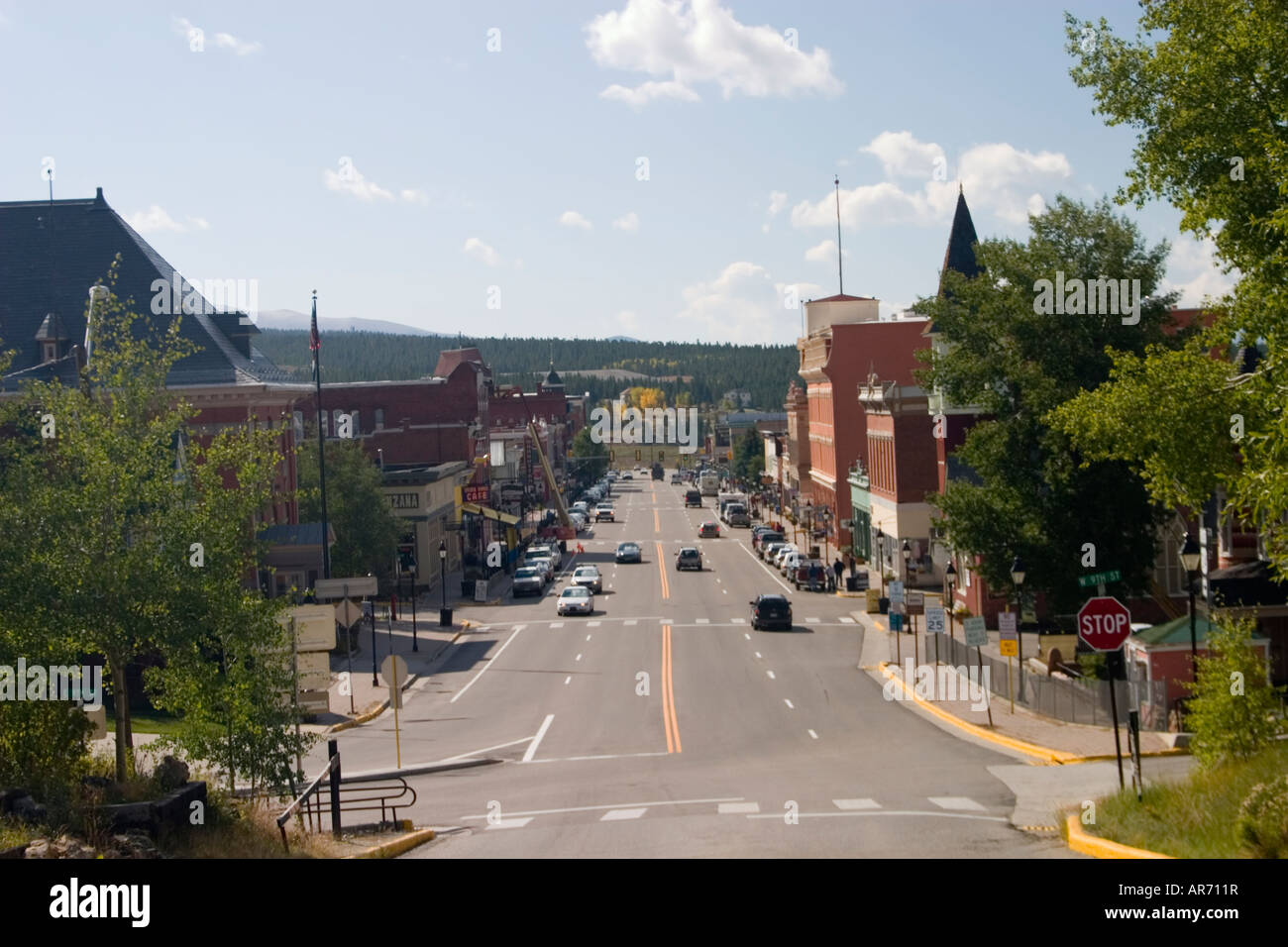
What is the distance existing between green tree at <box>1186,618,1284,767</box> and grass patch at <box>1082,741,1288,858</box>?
25 centimetres

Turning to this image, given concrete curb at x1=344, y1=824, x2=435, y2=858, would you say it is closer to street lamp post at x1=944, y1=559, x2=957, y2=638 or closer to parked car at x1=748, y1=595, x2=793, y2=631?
street lamp post at x1=944, y1=559, x2=957, y2=638

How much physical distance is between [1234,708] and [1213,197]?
8.36m

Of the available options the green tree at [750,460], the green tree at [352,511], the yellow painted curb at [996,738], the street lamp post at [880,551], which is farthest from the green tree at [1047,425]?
the green tree at [750,460]

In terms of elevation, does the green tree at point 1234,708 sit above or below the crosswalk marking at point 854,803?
above

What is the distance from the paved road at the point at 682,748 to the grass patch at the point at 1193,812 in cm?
82

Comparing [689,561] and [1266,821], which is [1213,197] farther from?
[689,561]

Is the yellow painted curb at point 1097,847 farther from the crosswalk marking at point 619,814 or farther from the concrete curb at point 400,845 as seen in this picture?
the concrete curb at point 400,845

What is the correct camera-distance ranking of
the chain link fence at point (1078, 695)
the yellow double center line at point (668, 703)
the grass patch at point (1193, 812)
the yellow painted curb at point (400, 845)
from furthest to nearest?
1. the yellow double center line at point (668, 703)
2. the chain link fence at point (1078, 695)
3. the yellow painted curb at point (400, 845)
4. the grass patch at point (1193, 812)

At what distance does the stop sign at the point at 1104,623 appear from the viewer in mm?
15911

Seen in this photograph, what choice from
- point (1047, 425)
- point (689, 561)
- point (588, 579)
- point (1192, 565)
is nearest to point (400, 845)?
point (1192, 565)

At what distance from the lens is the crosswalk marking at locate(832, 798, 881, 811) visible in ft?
60.6

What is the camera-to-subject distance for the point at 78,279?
48781 mm

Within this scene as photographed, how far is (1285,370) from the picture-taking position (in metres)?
15.6

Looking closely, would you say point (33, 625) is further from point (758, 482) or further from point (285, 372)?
point (758, 482)
